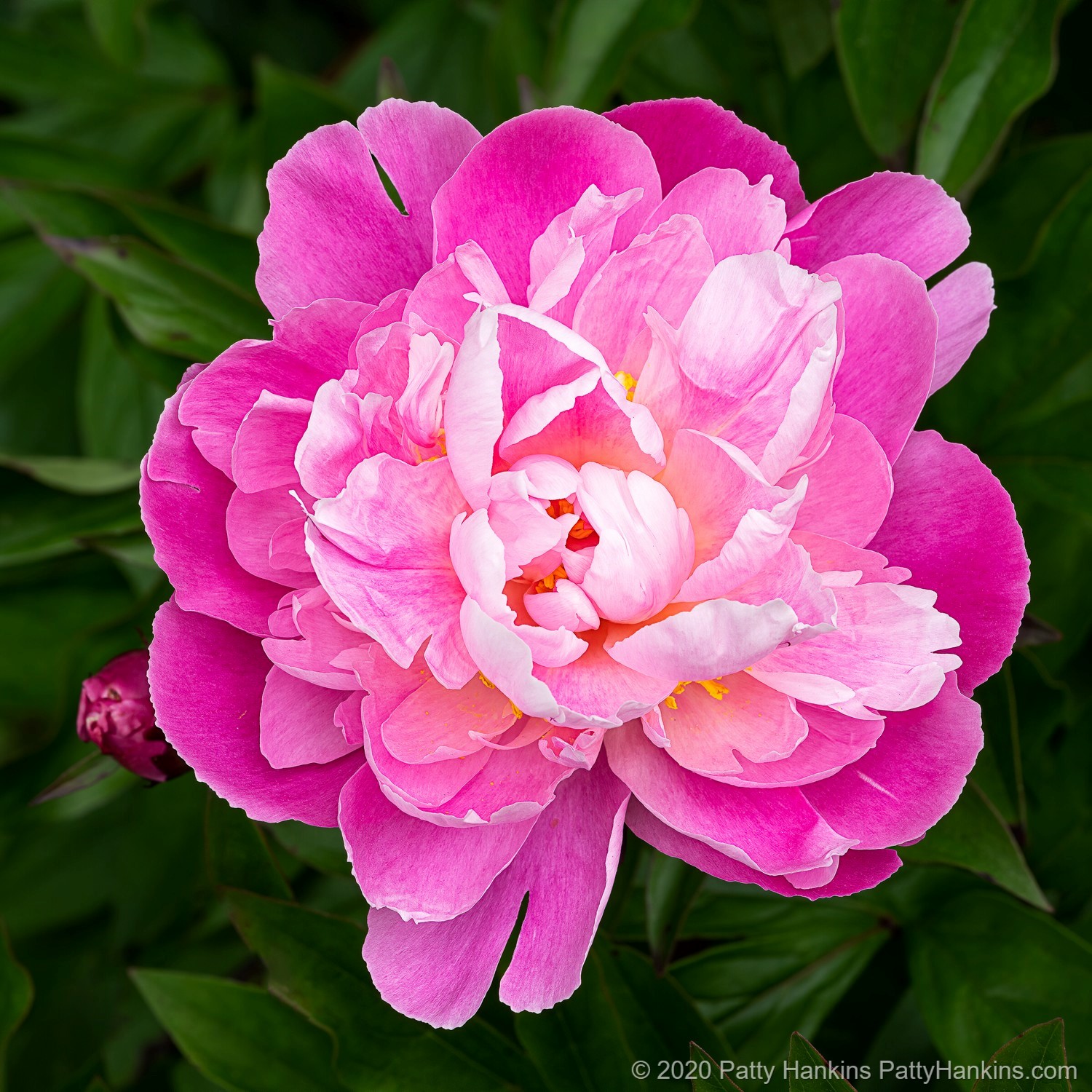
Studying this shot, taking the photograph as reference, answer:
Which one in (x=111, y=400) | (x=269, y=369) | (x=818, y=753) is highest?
(x=269, y=369)

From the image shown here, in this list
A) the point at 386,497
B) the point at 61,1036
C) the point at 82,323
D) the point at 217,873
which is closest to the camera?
the point at 386,497

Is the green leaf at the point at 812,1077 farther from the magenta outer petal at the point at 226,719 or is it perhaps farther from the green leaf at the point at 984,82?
the green leaf at the point at 984,82

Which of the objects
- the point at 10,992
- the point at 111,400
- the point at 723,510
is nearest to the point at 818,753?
the point at 723,510

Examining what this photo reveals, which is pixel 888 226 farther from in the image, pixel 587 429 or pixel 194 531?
pixel 194 531

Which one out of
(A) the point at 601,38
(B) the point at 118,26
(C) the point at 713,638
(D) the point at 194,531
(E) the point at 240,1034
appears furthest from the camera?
(B) the point at 118,26

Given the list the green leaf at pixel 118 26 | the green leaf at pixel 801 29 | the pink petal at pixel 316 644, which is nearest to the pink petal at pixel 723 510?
the pink petal at pixel 316 644

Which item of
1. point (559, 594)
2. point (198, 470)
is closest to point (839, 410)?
point (559, 594)

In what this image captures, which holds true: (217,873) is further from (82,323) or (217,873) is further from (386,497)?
(82,323)
